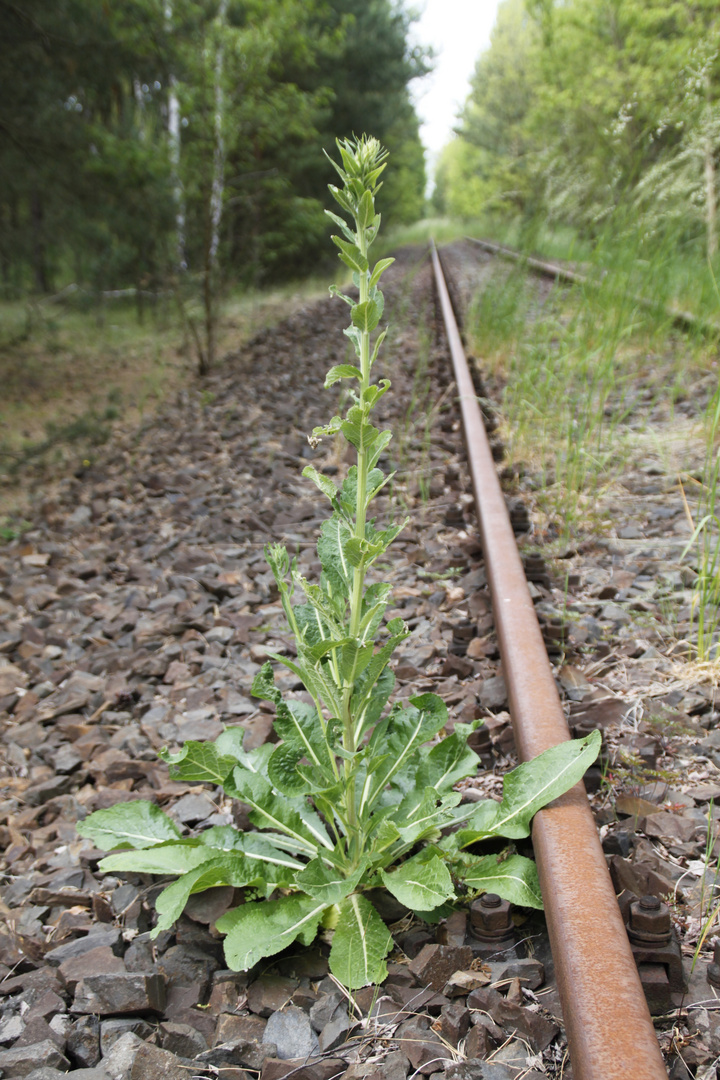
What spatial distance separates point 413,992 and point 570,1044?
0.33 metres

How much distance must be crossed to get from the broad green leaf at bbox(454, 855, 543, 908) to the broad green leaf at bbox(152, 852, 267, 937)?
34 cm

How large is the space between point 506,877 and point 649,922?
24 cm

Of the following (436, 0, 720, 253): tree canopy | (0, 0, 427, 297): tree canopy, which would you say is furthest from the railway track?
(0, 0, 427, 297): tree canopy

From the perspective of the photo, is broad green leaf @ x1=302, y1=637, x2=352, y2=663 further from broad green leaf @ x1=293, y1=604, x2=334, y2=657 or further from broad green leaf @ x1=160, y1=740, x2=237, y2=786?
broad green leaf @ x1=160, y1=740, x2=237, y2=786

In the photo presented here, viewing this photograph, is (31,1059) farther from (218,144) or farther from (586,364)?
(218,144)

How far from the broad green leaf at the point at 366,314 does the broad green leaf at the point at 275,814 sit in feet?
2.87

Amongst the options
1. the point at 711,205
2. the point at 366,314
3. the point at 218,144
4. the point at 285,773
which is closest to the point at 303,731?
the point at 285,773

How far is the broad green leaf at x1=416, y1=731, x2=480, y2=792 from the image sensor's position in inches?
55.8

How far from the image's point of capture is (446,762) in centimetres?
143

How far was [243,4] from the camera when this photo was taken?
25.1 ft

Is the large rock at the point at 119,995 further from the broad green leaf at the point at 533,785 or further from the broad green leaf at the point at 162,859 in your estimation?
the broad green leaf at the point at 533,785

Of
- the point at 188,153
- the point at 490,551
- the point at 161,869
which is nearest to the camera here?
the point at 161,869

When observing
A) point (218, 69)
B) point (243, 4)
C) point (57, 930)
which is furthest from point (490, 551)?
point (243, 4)

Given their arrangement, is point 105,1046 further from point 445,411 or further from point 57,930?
point 445,411
